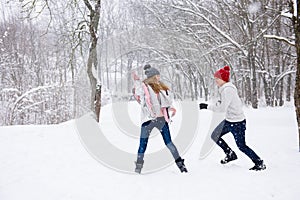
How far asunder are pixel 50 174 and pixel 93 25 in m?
5.91

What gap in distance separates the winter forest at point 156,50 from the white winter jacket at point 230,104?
475 centimetres

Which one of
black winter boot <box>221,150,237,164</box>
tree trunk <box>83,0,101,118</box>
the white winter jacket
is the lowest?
black winter boot <box>221,150,237,164</box>

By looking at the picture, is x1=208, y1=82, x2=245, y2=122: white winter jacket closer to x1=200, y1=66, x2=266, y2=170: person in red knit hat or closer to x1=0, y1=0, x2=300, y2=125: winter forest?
x1=200, y1=66, x2=266, y2=170: person in red knit hat

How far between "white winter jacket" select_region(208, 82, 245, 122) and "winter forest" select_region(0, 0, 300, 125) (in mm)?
4748

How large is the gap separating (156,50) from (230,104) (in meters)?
21.0

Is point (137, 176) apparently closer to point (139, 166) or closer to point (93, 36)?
point (139, 166)

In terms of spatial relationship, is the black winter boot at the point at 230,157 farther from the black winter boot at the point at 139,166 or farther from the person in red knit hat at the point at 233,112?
the black winter boot at the point at 139,166

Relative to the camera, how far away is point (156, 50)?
25375 mm

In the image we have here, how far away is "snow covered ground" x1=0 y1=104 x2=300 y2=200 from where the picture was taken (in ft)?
12.5

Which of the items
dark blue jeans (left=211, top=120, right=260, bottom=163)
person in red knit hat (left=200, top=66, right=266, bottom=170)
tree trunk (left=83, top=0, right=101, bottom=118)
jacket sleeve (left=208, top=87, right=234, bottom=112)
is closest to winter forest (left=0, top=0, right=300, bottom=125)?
tree trunk (left=83, top=0, right=101, bottom=118)

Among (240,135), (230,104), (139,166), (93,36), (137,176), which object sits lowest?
(137,176)

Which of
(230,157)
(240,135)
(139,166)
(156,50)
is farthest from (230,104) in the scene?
(156,50)

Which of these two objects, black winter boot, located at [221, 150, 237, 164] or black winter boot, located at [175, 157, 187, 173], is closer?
black winter boot, located at [175, 157, 187, 173]

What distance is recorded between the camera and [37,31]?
33906mm
